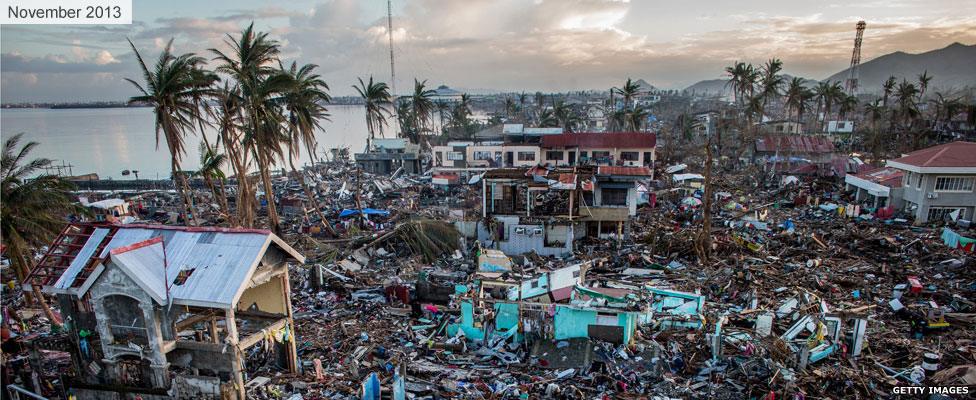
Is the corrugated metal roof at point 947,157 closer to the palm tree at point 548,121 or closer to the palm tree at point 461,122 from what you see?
the palm tree at point 548,121

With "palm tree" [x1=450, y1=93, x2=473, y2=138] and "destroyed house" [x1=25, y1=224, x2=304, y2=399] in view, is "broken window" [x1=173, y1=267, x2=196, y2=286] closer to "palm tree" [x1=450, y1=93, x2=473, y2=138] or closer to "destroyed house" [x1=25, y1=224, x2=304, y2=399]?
"destroyed house" [x1=25, y1=224, x2=304, y2=399]

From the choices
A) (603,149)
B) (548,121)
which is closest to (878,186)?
(603,149)

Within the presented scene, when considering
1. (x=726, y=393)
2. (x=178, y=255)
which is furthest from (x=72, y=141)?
(x=726, y=393)

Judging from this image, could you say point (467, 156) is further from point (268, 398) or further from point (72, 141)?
point (72, 141)

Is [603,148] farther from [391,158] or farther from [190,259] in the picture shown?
[190,259]

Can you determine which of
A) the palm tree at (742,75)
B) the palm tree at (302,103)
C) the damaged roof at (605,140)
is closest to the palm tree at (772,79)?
the palm tree at (742,75)

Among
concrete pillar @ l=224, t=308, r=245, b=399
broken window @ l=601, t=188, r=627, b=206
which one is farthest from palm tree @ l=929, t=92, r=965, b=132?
concrete pillar @ l=224, t=308, r=245, b=399
